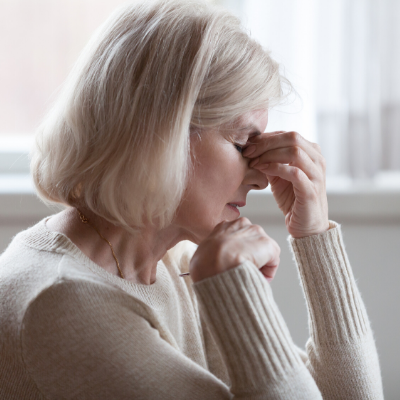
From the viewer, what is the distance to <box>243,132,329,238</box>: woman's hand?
3.32 feet

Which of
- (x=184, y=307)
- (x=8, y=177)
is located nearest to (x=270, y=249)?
(x=184, y=307)

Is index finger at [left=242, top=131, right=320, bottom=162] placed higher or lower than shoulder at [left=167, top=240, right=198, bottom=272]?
higher

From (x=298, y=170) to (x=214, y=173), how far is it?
21 centimetres

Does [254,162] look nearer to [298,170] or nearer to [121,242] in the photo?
[298,170]

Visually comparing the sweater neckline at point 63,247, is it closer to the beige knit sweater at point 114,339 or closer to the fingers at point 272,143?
the beige knit sweater at point 114,339

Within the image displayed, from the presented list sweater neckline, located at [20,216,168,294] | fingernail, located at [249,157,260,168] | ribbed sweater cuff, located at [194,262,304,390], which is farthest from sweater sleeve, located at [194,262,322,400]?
fingernail, located at [249,157,260,168]

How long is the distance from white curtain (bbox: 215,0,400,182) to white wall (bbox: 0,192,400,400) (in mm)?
145

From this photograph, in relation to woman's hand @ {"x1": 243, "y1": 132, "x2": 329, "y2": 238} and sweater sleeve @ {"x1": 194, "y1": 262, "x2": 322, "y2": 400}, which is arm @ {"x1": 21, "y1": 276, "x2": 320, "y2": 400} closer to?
sweater sleeve @ {"x1": 194, "y1": 262, "x2": 322, "y2": 400}

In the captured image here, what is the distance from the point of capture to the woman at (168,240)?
0.75 metres

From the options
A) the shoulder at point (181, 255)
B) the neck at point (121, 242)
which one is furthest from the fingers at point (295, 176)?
the shoulder at point (181, 255)

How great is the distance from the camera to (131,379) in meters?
0.73

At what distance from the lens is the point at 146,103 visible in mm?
863

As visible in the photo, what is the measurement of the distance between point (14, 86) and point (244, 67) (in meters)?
1.30

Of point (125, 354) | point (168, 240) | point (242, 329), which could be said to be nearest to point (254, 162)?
point (168, 240)
